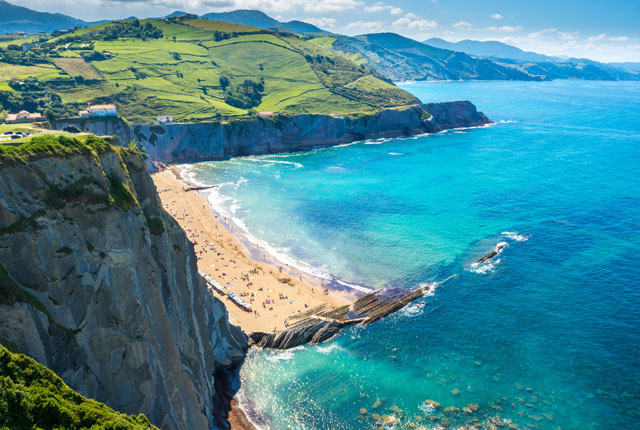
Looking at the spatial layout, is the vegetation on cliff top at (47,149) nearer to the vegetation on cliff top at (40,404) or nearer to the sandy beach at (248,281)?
the vegetation on cliff top at (40,404)

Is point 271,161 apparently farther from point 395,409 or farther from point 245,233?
point 395,409

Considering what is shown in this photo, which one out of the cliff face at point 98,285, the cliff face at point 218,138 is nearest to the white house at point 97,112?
the cliff face at point 218,138

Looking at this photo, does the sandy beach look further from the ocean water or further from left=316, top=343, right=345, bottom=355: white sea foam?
left=316, top=343, right=345, bottom=355: white sea foam

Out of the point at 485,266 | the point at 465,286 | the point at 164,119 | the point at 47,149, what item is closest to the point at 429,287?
the point at 465,286

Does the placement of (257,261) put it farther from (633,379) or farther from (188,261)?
(633,379)

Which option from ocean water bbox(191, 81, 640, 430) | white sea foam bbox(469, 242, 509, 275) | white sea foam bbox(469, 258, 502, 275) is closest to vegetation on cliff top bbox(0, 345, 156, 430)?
ocean water bbox(191, 81, 640, 430)

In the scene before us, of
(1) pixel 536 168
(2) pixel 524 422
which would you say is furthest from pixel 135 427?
(1) pixel 536 168
